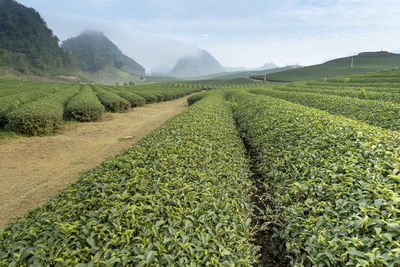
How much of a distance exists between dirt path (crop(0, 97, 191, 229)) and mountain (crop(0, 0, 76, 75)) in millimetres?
93856

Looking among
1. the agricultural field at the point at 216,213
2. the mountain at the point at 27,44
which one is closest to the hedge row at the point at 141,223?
the agricultural field at the point at 216,213

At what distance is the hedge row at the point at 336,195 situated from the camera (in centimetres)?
184

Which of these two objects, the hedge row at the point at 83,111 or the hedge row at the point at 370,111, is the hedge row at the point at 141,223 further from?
the hedge row at the point at 83,111

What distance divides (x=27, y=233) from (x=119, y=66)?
684ft

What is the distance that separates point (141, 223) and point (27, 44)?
135m

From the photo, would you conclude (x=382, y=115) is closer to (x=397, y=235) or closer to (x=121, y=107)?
(x=397, y=235)

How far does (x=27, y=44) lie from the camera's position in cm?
9519

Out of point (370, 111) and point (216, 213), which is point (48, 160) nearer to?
point (216, 213)

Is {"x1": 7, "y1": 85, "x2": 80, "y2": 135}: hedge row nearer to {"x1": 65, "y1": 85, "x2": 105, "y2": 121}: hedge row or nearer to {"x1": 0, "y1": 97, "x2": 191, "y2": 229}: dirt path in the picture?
{"x1": 0, "y1": 97, "x2": 191, "y2": 229}: dirt path

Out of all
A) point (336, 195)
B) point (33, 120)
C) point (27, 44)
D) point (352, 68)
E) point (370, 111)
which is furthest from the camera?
point (27, 44)

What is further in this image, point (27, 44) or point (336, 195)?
point (27, 44)

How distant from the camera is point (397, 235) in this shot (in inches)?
70.7

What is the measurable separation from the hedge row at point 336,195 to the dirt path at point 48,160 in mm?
5006

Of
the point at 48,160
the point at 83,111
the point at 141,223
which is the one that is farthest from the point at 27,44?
the point at 141,223
